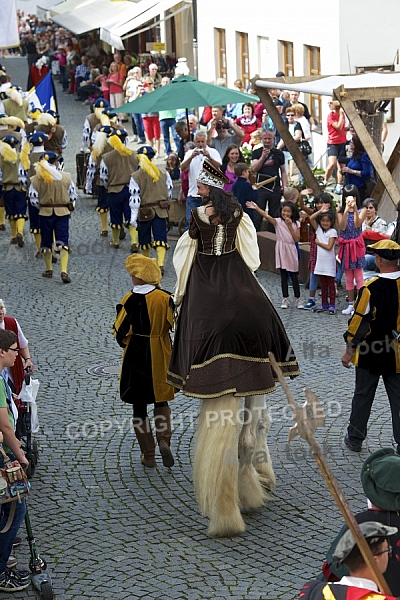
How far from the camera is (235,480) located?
7371 mm

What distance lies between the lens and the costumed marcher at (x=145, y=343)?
27.7 ft

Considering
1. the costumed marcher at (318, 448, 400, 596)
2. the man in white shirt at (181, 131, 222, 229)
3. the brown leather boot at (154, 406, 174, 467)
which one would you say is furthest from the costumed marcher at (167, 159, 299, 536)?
the man in white shirt at (181, 131, 222, 229)

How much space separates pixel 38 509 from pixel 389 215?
7.76 metres

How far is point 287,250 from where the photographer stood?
13203mm

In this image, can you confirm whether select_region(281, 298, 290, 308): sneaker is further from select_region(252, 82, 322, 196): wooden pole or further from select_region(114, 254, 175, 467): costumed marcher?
select_region(114, 254, 175, 467): costumed marcher

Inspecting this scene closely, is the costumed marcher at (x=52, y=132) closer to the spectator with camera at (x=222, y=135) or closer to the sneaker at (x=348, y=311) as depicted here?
the spectator with camera at (x=222, y=135)

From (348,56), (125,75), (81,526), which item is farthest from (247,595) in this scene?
(125,75)

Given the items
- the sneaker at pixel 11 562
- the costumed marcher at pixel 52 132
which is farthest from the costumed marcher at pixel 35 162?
the sneaker at pixel 11 562

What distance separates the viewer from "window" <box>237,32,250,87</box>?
27906 mm

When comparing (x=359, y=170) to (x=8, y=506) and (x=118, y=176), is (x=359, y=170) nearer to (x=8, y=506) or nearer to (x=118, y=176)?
(x=118, y=176)

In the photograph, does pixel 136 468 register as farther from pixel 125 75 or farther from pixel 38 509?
pixel 125 75

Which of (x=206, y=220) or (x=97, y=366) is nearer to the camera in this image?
(x=206, y=220)

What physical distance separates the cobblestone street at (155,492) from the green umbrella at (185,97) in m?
4.91

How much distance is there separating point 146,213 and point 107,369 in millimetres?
4199
